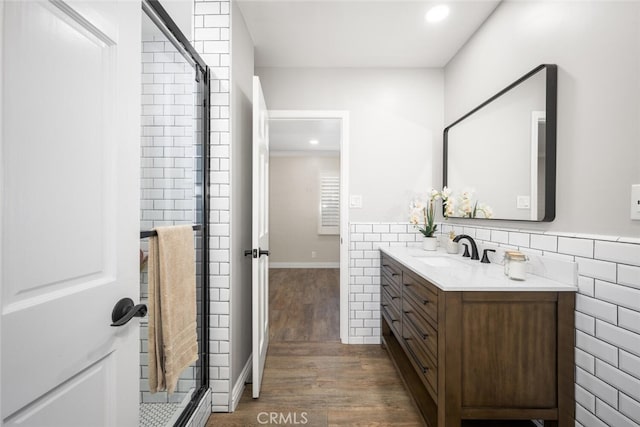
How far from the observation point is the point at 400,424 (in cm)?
159

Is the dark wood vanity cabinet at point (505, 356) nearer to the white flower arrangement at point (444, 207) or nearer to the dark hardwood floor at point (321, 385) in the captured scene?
the dark hardwood floor at point (321, 385)

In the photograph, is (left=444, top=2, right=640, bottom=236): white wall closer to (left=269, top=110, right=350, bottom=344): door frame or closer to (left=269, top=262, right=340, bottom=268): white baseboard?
(left=269, top=110, right=350, bottom=344): door frame

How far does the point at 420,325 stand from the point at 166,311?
1252 millimetres

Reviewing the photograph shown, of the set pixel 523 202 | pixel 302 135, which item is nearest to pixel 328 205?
pixel 302 135

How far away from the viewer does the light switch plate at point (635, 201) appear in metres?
1.00

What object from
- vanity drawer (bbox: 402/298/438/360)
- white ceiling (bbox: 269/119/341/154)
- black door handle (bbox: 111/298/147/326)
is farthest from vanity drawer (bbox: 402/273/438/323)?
white ceiling (bbox: 269/119/341/154)

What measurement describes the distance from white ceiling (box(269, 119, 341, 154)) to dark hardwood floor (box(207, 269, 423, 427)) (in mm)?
2569

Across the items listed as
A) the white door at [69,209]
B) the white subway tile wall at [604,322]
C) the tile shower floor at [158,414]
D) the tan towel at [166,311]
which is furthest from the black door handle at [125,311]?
the white subway tile wall at [604,322]

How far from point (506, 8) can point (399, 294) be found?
1942 mm

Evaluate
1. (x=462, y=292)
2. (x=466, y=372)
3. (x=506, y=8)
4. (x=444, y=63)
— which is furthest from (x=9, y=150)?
(x=444, y=63)

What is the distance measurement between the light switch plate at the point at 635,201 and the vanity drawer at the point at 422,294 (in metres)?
0.76

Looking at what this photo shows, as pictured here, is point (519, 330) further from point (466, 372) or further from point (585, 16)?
point (585, 16)

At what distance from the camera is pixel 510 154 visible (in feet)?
5.49

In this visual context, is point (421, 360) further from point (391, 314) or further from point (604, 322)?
point (604, 322)
